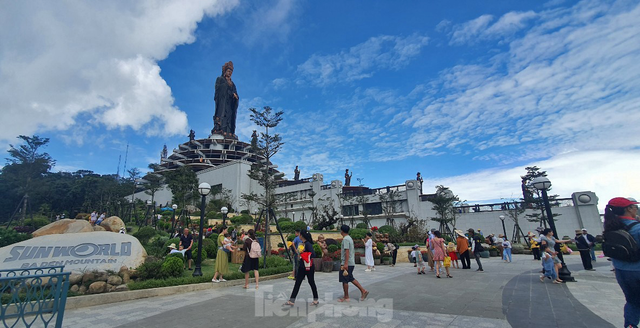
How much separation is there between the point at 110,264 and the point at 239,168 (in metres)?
36.4

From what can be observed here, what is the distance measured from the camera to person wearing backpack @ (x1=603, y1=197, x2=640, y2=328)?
3.35 m

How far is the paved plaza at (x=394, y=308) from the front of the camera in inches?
183

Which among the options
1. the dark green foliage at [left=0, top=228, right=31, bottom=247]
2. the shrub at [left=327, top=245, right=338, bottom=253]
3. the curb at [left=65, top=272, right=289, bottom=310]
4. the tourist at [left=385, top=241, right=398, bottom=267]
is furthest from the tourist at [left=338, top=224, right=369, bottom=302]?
the dark green foliage at [left=0, top=228, right=31, bottom=247]

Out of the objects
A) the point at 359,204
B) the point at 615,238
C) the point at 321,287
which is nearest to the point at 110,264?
the point at 321,287

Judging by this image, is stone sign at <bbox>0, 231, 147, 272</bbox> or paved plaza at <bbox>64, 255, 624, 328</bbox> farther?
stone sign at <bbox>0, 231, 147, 272</bbox>

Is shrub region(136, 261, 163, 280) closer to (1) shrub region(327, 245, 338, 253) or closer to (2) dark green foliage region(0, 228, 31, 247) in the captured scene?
(1) shrub region(327, 245, 338, 253)

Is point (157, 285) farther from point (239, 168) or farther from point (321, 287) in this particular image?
point (239, 168)

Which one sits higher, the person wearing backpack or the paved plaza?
the person wearing backpack

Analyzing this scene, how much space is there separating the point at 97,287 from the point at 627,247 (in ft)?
31.7

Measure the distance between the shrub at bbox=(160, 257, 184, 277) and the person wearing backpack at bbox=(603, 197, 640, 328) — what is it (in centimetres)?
947

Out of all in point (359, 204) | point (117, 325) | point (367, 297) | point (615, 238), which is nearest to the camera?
point (615, 238)

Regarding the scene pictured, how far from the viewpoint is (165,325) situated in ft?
15.8

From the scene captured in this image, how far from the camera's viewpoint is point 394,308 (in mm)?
5488

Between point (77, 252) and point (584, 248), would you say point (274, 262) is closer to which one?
point (77, 252)
